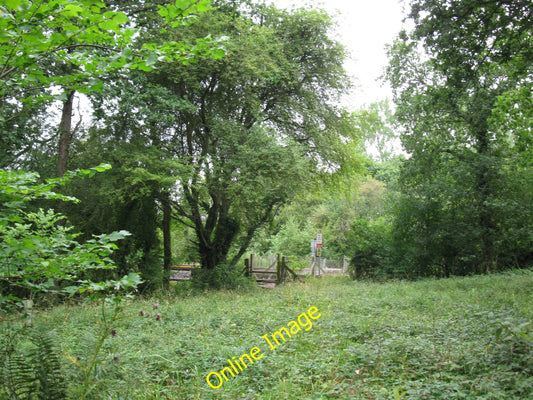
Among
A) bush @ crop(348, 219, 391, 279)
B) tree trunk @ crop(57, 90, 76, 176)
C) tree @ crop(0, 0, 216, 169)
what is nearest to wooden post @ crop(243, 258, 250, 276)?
bush @ crop(348, 219, 391, 279)

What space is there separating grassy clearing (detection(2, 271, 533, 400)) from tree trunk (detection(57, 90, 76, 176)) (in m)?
5.97

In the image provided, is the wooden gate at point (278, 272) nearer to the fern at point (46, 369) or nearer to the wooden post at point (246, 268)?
the wooden post at point (246, 268)

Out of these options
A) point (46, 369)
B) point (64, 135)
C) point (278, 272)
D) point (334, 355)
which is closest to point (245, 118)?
point (64, 135)

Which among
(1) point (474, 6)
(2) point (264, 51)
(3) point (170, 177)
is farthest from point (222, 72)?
(1) point (474, 6)

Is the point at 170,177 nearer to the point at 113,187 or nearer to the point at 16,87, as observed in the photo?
the point at 113,187

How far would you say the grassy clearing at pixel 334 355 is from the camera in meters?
3.76

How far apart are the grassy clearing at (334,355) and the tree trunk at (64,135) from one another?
5975 mm

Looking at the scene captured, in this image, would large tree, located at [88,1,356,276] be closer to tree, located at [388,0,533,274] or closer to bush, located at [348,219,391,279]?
tree, located at [388,0,533,274]

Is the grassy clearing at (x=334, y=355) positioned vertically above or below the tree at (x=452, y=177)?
below

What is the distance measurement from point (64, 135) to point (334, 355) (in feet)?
35.4

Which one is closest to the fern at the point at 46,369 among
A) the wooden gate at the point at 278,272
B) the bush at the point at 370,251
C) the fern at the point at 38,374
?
the fern at the point at 38,374

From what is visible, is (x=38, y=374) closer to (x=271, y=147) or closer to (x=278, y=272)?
(x=271, y=147)

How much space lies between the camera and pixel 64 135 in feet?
40.0

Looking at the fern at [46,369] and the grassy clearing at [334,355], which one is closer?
the fern at [46,369]
